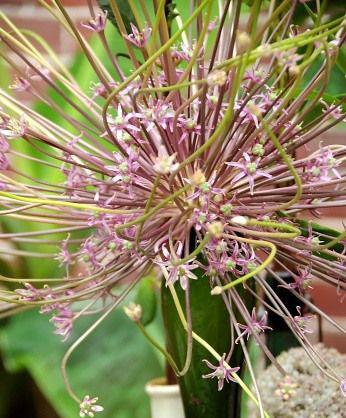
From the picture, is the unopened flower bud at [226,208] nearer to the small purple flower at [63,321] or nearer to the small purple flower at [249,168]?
the small purple flower at [249,168]

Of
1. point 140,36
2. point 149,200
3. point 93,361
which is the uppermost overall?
point 140,36

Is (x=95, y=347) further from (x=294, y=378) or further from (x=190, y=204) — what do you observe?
(x=190, y=204)

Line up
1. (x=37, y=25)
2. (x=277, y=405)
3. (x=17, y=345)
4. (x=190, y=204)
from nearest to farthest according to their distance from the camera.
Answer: (x=190, y=204)
(x=277, y=405)
(x=17, y=345)
(x=37, y=25)

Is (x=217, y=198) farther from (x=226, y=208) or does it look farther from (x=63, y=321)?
(x=63, y=321)

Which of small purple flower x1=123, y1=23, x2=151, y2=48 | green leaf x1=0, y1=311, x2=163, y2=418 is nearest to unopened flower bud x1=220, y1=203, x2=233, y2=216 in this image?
small purple flower x1=123, y1=23, x2=151, y2=48

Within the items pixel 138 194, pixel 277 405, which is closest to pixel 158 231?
pixel 138 194

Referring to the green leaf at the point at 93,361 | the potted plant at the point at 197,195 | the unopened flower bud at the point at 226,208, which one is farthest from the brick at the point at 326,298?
the unopened flower bud at the point at 226,208

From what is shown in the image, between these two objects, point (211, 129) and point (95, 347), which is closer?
point (211, 129)

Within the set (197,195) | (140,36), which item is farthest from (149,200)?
(140,36)
